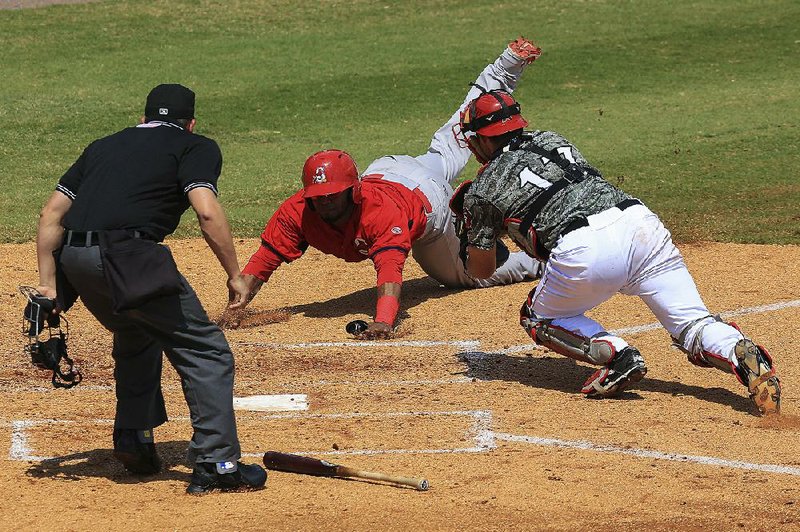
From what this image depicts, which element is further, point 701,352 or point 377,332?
point 377,332

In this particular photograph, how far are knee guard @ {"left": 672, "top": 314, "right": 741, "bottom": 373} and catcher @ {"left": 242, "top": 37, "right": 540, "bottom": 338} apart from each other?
7.32 feet

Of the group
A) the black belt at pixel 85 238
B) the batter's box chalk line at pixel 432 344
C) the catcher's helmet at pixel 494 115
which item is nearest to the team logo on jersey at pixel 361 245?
the batter's box chalk line at pixel 432 344

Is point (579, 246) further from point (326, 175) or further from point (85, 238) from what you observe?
point (85, 238)

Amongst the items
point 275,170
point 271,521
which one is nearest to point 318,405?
point 271,521

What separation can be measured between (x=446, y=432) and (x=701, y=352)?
1.42m

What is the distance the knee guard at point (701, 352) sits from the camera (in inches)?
260

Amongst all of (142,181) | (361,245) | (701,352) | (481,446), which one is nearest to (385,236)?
(361,245)

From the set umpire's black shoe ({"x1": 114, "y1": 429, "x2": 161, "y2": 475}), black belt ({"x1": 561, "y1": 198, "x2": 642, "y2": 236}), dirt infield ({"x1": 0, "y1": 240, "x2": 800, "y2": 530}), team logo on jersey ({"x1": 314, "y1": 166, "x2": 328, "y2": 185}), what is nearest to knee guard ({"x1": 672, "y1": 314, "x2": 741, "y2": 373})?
dirt infield ({"x1": 0, "y1": 240, "x2": 800, "y2": 530})

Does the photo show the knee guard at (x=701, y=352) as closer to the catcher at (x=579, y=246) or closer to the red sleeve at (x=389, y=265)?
the catcher at (x=579, y=246)

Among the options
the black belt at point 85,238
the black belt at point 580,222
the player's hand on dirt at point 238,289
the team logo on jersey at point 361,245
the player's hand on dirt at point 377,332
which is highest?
the black belt at point 85,238

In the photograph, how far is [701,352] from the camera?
6684 millimetres

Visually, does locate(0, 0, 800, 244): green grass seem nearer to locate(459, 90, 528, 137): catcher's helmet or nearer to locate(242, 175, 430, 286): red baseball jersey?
locate(242, 175, 430, 286): red baseball jersey

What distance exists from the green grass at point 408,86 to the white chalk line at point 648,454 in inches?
205

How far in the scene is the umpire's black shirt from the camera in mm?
5508
